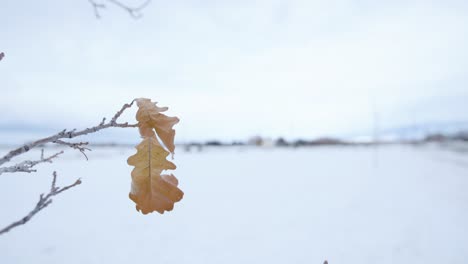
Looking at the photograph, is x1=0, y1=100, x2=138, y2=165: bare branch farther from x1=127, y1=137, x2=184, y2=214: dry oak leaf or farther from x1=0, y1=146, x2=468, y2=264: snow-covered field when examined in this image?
x1=0, y1=146, x2=468, y2=264: snow-covered field

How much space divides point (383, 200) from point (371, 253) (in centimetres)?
469

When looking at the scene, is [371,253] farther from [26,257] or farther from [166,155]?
[26,257]

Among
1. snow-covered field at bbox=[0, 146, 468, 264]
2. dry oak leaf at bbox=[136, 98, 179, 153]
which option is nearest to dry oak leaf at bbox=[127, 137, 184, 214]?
dry oak leaf at bbox=[136, 98, 179, 153]

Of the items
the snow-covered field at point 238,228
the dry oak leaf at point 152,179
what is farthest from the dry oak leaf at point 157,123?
the snow-covered field at point 238,228

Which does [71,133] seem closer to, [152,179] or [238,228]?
[152,179]

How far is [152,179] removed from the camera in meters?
0.53

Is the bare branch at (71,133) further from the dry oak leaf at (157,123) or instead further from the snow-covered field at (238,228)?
the snow-covered field at (238,228)

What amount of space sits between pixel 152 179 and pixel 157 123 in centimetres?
11

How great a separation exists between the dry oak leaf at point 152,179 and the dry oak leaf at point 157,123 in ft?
0.05

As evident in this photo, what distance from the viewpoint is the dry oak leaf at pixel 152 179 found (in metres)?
0.52

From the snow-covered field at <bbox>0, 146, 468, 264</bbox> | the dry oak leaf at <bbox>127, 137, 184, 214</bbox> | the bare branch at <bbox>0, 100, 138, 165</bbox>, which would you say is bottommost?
the snow-covered field at <bbox>0, 146, 468, 264</bbox>

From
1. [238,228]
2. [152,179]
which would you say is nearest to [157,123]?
[152,179]

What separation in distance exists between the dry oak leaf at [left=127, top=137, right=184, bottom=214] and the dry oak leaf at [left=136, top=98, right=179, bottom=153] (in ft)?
0.05

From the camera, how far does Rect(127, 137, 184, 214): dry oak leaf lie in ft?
1.70
